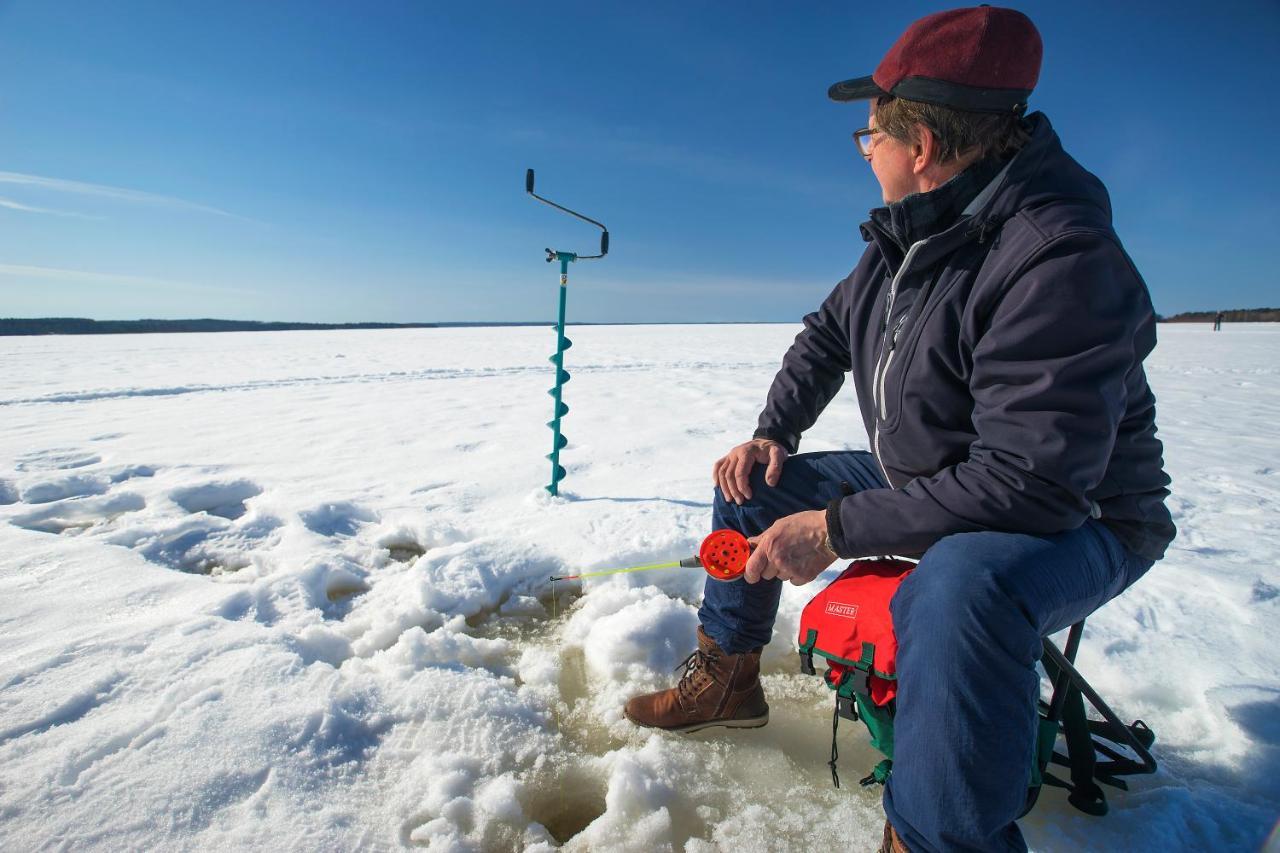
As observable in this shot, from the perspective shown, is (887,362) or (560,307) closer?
(887,362)

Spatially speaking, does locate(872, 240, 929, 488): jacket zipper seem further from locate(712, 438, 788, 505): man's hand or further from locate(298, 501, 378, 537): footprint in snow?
locate(298, 501, 378, 537): footprint in snow

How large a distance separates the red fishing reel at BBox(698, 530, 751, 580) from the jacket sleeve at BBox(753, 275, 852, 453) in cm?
48

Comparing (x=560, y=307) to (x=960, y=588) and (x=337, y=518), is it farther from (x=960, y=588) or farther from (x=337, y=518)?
(x=960, y=588)

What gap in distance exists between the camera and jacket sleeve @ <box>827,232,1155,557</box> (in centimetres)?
105

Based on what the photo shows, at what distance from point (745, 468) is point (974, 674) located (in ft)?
2.87

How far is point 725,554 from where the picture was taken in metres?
1.60

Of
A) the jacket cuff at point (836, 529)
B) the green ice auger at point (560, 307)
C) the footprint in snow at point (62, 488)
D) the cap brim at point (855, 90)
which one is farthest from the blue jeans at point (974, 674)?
the footprint in snow at point (62, 488)

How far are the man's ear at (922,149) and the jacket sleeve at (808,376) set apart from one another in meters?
0.55

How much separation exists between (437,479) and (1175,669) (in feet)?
12.0

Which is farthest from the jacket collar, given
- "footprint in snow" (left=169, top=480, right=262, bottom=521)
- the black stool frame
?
"footprint in snow" (left=169, top=480, right=262, bottom=521)

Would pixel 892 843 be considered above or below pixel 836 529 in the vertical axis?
below

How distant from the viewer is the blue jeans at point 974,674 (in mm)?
987

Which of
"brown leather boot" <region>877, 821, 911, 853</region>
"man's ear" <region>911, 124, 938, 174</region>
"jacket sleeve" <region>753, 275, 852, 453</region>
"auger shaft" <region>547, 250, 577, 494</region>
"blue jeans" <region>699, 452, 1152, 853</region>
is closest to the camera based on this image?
"blue jeans" <region>699, 452, 1152, 853</region>

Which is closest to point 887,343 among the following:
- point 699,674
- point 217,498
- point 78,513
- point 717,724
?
point 699,674
